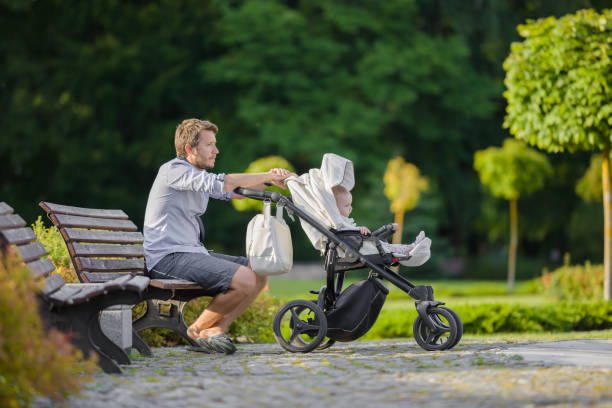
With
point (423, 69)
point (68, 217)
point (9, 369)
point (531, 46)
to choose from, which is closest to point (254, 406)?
point (9, 369)

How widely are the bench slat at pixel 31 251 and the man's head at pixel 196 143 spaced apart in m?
1.20

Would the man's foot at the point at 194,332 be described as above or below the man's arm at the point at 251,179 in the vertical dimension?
below

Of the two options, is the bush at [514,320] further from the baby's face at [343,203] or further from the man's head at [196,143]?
the man's head at [196,143]

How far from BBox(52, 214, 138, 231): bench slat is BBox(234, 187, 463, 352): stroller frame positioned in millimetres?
1114

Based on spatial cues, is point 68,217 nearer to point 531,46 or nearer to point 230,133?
point 531,46

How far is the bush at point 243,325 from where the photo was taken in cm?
708

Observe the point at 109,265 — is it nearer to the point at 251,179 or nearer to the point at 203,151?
the point at 203,151

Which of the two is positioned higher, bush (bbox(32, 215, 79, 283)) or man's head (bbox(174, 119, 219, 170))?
man's head (bbox(174, 119, 219, 170))

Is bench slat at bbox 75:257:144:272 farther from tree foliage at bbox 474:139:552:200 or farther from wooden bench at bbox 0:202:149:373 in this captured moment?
tree foliage at bbox 474:139:552:200

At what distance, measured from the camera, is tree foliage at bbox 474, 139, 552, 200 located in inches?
865

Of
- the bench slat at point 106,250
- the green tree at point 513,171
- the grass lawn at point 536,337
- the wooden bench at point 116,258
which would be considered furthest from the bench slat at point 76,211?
the green tree at point 513,171

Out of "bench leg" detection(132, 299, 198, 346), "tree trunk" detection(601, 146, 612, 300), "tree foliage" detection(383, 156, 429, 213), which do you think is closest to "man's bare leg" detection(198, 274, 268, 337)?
"bench leg" detection(132, 299, 198, 346)

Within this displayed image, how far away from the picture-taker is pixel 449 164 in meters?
29.5

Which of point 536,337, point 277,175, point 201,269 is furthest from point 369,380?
point 536,337
